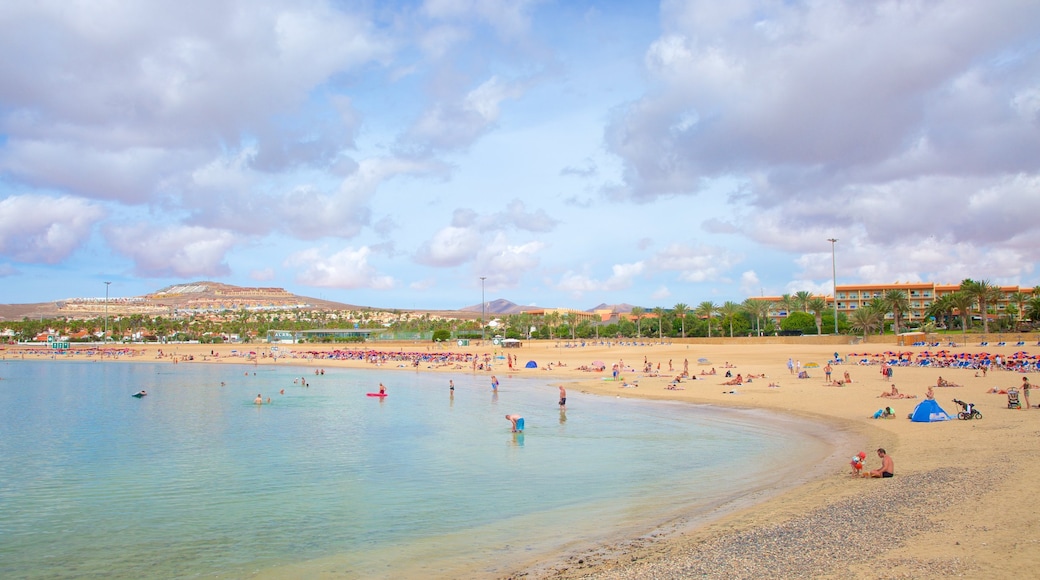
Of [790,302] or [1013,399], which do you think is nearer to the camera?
[1013,399]

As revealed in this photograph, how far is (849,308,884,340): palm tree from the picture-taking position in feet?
240

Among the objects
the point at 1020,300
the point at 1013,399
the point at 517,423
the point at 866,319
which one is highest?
the point at 1020,300

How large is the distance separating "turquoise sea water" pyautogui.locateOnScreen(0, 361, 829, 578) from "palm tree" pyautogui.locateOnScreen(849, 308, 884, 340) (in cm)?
5335

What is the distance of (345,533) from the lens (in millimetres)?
11062

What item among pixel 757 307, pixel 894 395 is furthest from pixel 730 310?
pixel 894 395

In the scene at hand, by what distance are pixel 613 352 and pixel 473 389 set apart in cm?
3623

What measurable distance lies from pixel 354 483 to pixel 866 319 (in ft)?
233

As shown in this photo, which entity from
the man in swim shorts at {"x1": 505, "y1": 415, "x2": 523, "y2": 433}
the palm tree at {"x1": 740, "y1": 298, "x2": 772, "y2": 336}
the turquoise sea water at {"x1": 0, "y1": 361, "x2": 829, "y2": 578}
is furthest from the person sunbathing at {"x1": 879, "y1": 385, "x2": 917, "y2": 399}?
the palm tree at {"x1": 740, "y1": 298, "x2": 772, "y2": 336}

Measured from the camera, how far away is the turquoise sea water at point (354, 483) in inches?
395

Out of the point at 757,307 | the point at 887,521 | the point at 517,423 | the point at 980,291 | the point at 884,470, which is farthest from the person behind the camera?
the point at 757,307

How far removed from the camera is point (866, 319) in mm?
72938

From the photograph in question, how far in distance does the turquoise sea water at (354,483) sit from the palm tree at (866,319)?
175 feet

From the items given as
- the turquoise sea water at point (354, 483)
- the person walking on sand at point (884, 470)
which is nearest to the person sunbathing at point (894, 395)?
the turquoise sea water at point (354, 483)

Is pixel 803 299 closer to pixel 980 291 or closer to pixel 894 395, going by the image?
pixel 980 291
